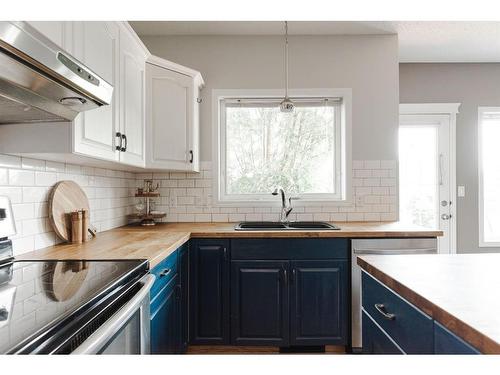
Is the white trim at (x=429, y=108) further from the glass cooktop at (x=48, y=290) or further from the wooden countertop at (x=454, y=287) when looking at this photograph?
the glass cooktop at (x=48, y=290)

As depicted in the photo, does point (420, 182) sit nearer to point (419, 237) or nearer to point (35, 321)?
point (419, 237)

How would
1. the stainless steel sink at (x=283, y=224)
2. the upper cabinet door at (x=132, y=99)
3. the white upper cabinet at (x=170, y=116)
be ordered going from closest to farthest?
the upper cabinet door at (x=132, y=99) → the white upper cabinet at (x=170, y=116) → the stainless steel sink at (x=283, y=224)

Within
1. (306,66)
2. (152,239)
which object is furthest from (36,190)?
(306,66)

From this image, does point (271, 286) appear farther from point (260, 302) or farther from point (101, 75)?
point (101, 75)

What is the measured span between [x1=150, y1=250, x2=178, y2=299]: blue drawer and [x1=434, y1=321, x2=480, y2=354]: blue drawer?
116 cm

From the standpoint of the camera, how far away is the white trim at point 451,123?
12.0 ft

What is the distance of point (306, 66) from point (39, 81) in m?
2.34

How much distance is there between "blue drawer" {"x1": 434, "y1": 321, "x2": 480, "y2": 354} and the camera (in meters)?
0.67

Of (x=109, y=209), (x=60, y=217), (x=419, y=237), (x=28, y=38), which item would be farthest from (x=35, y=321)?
(x=419, y=237)

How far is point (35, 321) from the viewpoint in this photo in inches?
30.3

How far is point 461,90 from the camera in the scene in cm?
367

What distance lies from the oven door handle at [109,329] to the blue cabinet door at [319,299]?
135cm

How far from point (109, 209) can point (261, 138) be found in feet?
4.76

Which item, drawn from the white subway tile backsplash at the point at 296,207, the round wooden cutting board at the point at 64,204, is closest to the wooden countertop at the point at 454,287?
the round wooden cutting board at the point at 64,204
